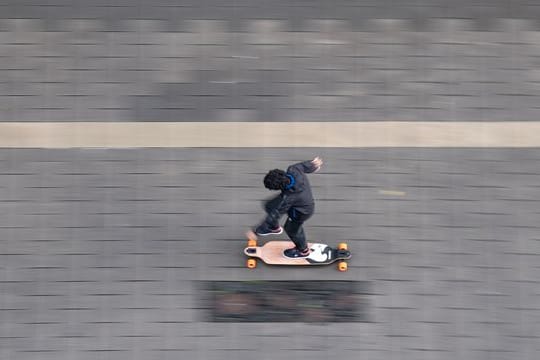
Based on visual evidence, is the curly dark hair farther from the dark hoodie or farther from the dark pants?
the dark pants

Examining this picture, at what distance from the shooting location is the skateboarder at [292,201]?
9.05 meters

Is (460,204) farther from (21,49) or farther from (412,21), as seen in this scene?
(21,49)

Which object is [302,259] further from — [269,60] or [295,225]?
[269,60]

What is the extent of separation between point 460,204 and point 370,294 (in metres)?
1.72

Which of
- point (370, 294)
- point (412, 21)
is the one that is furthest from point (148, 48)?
point (370, 294)

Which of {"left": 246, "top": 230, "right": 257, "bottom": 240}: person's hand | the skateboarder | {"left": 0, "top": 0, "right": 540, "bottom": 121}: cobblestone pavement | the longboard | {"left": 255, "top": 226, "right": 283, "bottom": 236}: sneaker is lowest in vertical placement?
the longboard

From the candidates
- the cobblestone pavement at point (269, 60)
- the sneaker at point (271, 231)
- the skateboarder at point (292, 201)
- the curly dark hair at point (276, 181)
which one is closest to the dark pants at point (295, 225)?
the skateboarder at point (292, 201)

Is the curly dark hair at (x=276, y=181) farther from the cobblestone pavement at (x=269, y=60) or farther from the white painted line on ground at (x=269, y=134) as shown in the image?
the cobblestone pavement at (x=269, y=60)

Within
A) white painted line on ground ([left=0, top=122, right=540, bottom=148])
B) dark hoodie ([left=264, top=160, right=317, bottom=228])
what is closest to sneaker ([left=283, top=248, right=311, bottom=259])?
dark hoodie ([left=264, top=160, right=317, bottom=228])

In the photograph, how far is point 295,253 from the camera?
10.1 metres

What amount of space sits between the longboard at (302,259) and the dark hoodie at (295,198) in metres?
0.74

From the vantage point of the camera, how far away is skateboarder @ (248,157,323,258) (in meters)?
9.05

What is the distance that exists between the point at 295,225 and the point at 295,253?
21.7 inches

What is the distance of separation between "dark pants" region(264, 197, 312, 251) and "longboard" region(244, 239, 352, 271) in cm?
20
